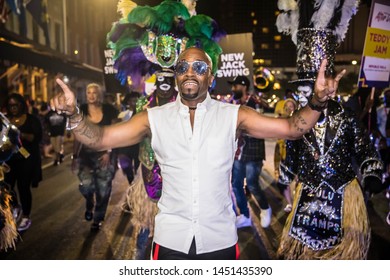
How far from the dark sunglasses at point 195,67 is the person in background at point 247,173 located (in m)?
2.74

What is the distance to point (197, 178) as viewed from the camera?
243cm

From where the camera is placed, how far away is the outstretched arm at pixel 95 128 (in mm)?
2369

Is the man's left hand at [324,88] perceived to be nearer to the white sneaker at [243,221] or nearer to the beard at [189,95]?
the beard at [189,95]

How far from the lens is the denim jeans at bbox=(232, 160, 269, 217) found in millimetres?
5336

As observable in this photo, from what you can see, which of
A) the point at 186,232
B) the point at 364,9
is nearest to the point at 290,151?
the point at 186,232

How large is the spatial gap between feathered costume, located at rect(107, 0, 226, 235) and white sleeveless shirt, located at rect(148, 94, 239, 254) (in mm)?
1477

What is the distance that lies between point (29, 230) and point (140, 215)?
173 cm

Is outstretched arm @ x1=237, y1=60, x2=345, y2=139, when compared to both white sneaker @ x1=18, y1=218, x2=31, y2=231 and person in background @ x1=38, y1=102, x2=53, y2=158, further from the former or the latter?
person in background @ x1=38, y1=102, x2=53, y2=158

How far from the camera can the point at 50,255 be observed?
429 cm

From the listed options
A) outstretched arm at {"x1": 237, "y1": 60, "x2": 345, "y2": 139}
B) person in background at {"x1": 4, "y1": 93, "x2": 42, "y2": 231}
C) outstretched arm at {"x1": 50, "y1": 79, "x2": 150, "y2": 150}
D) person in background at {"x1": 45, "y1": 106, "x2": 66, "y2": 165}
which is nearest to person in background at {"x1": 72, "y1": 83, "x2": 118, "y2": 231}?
person in background at {"x1": 4, "y1": 93, "x2": 42, "y2": 231}

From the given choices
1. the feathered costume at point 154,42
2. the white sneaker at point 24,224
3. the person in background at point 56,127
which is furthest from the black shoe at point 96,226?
the person in background at point 56,127

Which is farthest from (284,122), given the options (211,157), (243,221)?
(243,221)

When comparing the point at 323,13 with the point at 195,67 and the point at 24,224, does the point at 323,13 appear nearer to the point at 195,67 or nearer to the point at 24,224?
the point at 195,67

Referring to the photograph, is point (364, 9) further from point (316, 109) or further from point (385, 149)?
point (316, 109)
